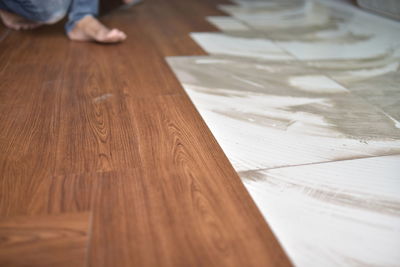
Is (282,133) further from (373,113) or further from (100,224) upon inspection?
(100,224)

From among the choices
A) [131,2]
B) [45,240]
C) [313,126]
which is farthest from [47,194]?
[131,2]

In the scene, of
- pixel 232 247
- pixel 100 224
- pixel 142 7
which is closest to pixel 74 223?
pixel 100 224

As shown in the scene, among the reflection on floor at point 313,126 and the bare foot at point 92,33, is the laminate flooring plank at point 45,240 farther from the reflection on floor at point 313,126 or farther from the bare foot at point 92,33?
the bare foot at point 92,33

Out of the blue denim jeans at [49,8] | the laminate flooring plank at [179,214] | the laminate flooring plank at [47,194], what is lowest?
the laminate flooring plank at [47,194]

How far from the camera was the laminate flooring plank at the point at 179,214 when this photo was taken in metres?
0.54

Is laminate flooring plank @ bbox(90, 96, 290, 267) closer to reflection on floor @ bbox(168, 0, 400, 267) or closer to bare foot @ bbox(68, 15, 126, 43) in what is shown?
reflection on floor @ bbox(168, 0, 400, 267)

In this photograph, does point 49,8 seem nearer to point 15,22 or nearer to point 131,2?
point 15,22

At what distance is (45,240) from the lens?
553mm

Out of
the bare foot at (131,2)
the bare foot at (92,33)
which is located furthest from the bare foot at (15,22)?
the bare foot at (131,2)

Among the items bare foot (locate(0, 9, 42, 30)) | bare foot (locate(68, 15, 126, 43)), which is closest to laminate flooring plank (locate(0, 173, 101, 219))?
bare foot (locate(68, 15, 126, 43))

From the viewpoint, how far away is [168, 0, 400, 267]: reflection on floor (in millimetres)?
599

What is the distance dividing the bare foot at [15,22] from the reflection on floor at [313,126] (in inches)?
30.0

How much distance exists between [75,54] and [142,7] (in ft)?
3.37

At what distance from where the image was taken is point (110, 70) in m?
1.23
